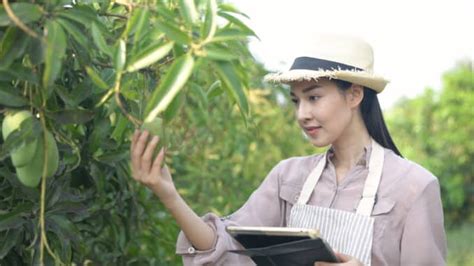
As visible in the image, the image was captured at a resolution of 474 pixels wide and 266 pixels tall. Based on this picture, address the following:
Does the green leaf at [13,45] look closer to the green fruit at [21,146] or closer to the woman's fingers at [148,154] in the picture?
the green fruit at [21,146]

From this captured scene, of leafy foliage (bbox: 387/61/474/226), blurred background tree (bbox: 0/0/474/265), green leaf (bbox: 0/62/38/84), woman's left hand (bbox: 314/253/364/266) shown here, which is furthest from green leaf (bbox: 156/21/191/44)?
leafy foliage (bbox: 387/61/474/226)

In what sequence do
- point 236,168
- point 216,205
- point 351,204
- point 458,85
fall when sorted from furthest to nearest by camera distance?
1. point 458,85
2. point 236,168
3. point 216,205
4. point 351,204

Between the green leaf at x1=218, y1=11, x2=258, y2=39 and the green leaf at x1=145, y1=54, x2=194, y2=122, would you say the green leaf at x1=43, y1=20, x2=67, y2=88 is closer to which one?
the green leaf at x1=145, y1=54, x2=194, y2=122

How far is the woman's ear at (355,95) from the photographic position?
2117mm

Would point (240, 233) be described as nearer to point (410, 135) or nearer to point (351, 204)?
point (351, 204)

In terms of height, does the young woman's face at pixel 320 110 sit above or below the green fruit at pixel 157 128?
below

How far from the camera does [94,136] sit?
182 centimetres

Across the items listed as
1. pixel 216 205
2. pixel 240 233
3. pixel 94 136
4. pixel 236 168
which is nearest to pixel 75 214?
pixel 94 136

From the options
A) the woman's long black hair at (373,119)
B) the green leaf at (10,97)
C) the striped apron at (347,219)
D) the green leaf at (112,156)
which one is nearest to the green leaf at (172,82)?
the green leaf at (10,97)

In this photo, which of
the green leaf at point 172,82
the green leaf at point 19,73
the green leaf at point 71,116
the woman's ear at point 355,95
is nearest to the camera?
Answer: the green leaf at point 172,82

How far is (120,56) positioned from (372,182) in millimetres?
877

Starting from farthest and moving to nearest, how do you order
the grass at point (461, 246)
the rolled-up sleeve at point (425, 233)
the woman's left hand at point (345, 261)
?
1. the grass at point (461, 246)
2. the rolled-up sleeve at point (425, 233)
3. the woman's left hand at point (345, 261)

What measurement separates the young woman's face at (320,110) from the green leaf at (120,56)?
0.72 m

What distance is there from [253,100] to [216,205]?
435 mm
